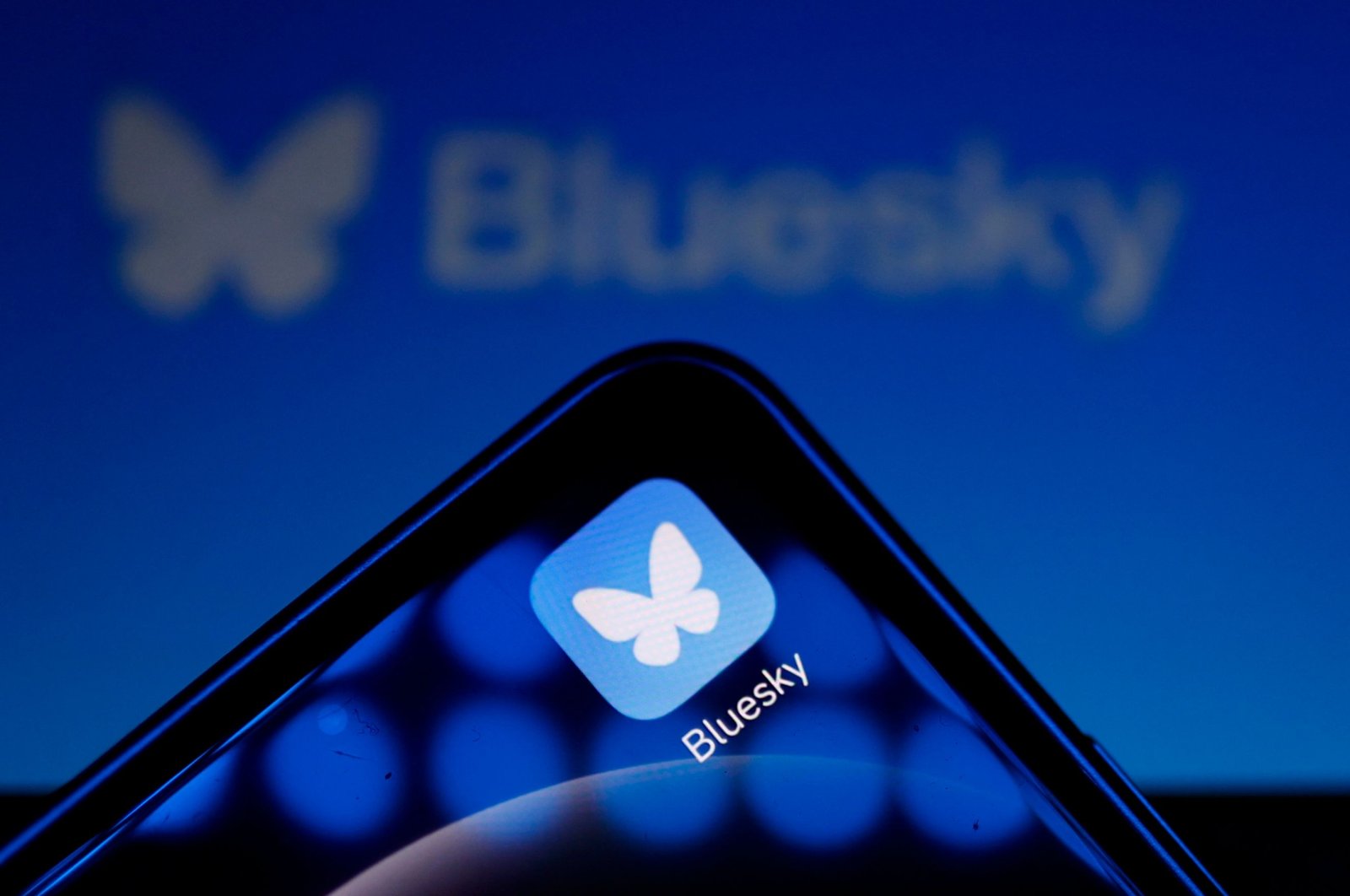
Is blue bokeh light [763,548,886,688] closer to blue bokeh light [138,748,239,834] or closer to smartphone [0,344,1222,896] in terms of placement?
smartphone [0,344,1222,896]

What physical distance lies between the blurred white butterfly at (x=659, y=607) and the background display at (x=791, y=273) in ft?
0.24

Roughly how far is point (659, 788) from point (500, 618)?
50 mm

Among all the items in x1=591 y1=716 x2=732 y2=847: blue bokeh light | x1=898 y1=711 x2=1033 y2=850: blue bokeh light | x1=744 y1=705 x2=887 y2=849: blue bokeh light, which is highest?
x1=591 y1=716 x2=732 y2=847: blue bokeh light

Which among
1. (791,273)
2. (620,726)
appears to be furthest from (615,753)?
(791,273)

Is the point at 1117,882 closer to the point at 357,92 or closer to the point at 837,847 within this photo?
the point at 837,847

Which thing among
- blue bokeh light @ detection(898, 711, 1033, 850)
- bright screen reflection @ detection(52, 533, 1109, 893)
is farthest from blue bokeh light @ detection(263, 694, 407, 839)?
blue bokeh light @ detection(898, 711, 1033, 850)

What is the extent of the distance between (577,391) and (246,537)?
0.37 feet

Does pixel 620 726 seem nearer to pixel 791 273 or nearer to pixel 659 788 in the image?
pixel 659 788

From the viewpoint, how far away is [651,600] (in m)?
0.24

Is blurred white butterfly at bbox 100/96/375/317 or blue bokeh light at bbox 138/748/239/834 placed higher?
blurred white butterfly at bbox 100/96/375/317

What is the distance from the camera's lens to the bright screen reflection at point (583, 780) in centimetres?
22

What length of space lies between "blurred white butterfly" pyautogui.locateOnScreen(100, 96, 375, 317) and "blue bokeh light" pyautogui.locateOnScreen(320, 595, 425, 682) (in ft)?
0.34

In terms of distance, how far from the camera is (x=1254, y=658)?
0.29 metres

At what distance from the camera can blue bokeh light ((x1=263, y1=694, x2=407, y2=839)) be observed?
0.73 ft
